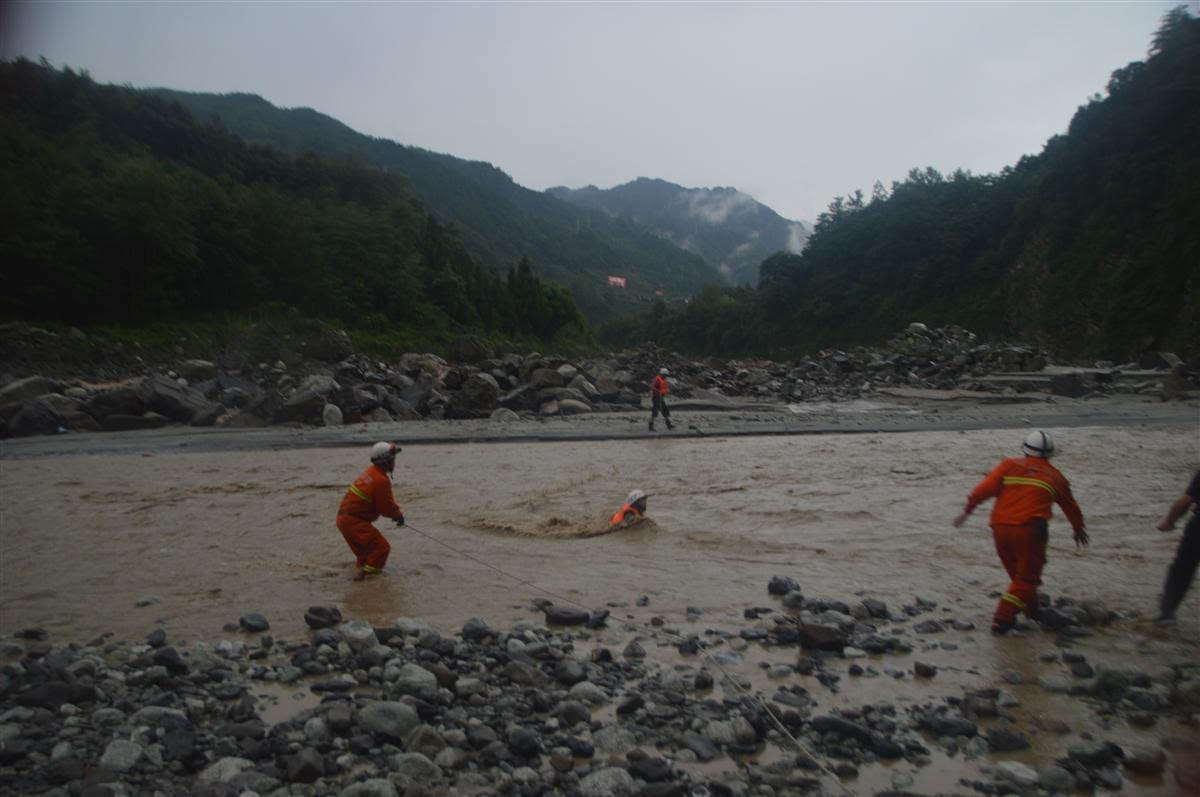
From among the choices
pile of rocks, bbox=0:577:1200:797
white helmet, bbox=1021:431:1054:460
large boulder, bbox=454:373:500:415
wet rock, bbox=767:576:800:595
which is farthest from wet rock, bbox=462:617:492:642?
large boulder, bbox=454:373:500:415

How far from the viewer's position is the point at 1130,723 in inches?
166

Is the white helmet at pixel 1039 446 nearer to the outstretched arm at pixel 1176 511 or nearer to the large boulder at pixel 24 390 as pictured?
the outstretched arm at pixel 1176 511

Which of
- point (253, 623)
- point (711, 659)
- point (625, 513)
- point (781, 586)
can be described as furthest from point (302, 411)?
point (711, 659)

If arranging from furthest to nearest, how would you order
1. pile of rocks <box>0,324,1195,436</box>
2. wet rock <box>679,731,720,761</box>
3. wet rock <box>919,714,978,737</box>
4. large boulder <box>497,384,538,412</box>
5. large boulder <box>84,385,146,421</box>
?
large boulder <box>497,384,538,412</box> → pile of rocks <box>0,324,1195,436</box> → large boulder <box>84,385,146,421</box> → wet rock <box>919,714,978,737</box> → wet rock <box>679,731,720,761</box>

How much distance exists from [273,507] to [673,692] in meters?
8.10

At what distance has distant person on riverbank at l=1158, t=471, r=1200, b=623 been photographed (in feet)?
18.2

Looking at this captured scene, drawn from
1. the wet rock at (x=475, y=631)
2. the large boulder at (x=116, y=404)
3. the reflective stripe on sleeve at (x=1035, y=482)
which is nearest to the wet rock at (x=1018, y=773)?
the reflective stripe on sleeve at (x=1035, y=482)

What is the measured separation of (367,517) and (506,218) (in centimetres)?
14583

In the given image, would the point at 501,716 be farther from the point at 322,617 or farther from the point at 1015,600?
the point at 1015,600

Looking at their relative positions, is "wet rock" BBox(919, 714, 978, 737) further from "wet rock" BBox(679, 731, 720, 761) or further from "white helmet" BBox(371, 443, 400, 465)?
"white helmet" BBox(371, 443, 400, 465)

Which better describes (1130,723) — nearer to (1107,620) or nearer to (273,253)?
(1107,620)

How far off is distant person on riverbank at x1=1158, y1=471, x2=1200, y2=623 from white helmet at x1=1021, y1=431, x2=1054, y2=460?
88cm

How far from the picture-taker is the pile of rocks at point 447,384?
20297 millimetres

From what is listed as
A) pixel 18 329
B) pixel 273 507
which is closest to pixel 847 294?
pixel 18 329
